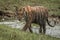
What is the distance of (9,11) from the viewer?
28.4m

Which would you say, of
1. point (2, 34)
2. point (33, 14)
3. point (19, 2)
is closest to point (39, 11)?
point (33, 14)

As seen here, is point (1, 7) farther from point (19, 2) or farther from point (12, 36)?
point (12, 36)

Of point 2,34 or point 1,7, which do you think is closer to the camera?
point 2,34

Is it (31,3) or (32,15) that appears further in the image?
(31,3)

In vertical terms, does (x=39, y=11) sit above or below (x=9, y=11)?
above

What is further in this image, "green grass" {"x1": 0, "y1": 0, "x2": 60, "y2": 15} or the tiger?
"green grass" {"x1": 0, "y1": 0, "x2": 60, "y2": 15}

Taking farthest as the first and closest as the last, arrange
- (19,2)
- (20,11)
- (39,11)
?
(19,2)
(39,11)
(20,11)

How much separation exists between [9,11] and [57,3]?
584 cm

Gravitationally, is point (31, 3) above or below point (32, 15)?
below

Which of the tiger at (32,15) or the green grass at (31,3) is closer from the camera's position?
the tiger at (32,15)

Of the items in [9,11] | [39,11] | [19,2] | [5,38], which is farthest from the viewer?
[19,2]

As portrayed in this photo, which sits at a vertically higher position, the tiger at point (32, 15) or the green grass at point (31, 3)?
the tiger at point (32, 15)

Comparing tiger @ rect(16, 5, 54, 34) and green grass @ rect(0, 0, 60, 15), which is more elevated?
tiger @ rect(16, 5, 54, 34)

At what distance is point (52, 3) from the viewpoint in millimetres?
31875
